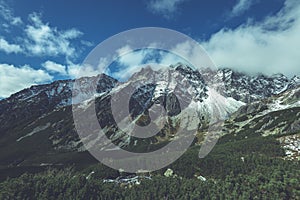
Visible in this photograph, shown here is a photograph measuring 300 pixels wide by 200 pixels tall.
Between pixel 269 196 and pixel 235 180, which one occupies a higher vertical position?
pixel 235 180

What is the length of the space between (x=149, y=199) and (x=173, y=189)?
13371 mm

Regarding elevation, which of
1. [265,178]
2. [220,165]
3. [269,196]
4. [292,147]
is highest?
[292,147]

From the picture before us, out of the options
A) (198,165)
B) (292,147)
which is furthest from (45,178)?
(292,147)

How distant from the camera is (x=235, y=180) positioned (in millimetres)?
123750

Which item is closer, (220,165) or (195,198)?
(195,198)

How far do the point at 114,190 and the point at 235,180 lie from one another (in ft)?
204

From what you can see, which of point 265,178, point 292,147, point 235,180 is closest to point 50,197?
point 235,180

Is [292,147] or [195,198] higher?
[292,147]

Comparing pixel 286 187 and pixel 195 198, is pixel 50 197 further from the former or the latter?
pixel 286 187

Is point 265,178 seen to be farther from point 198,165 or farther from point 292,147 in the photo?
point 292,147

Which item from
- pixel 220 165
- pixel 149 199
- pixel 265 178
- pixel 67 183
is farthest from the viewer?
pixel 220 165

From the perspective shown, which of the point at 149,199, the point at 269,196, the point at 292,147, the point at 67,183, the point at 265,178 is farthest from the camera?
the point at 292,147

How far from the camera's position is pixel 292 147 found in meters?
194

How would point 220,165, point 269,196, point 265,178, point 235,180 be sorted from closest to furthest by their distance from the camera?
point 269,196, point 265,178, point 235,180, point 220,165
